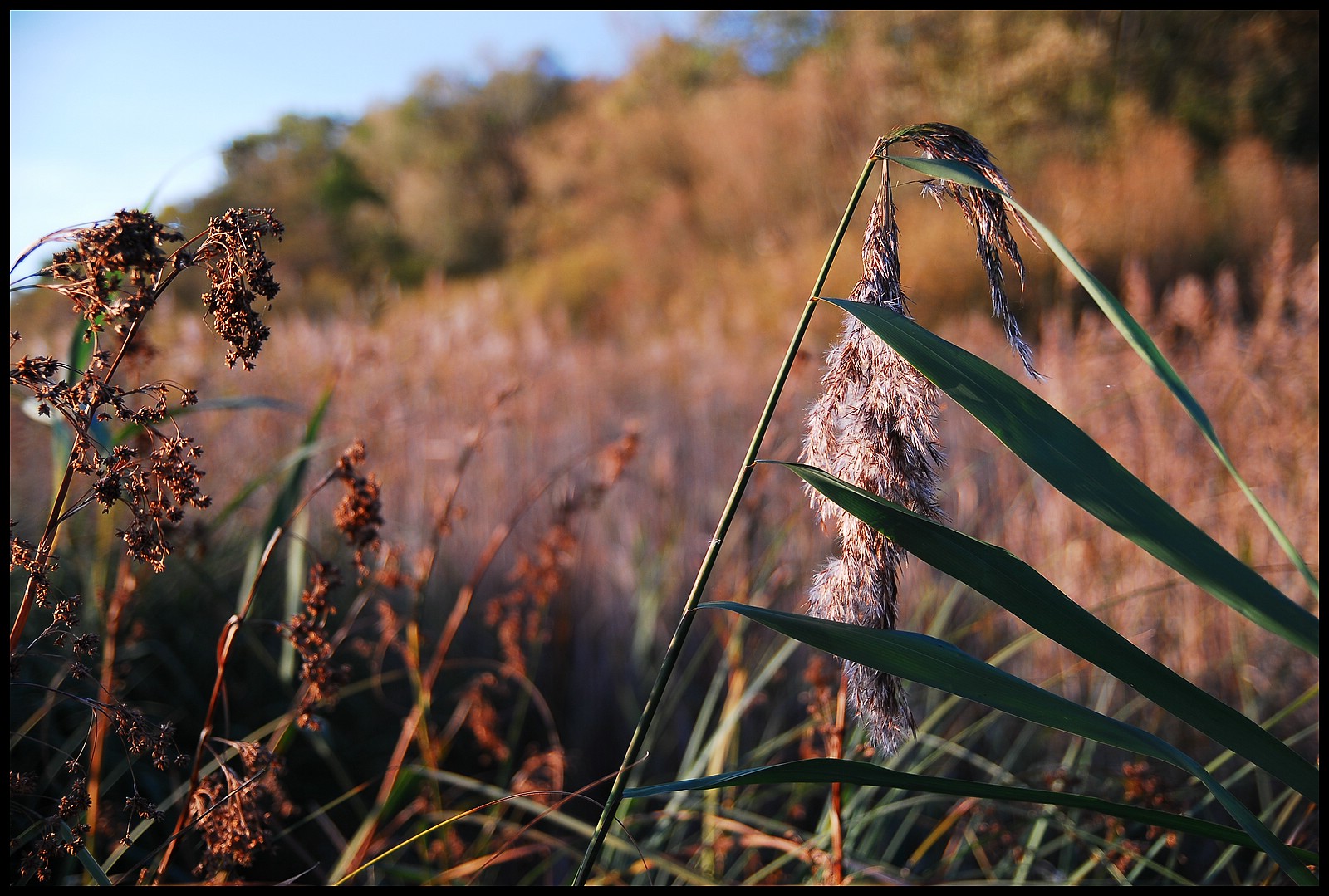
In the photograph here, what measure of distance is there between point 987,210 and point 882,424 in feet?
0.67

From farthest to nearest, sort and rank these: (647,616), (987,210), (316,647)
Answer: (647,616), (316,647), (987,210)

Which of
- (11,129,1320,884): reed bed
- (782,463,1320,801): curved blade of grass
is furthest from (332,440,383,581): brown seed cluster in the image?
(782,463,1320,801): curved blade of grass

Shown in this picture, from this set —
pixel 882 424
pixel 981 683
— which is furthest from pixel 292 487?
pixel 981 683

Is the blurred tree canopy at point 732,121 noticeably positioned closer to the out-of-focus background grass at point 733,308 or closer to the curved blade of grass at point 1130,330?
the out-of-focus background grass at point 733,308

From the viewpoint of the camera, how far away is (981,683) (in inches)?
23.5

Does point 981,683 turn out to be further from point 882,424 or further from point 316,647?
point 316,647

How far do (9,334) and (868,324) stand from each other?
0.71 meters

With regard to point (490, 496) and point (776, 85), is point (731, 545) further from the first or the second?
point (776, 85)

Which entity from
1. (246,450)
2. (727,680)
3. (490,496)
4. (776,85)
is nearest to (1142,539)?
(727,680)

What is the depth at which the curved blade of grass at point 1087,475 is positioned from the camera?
522 millimetres

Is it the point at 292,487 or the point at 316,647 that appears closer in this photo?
the point at 316,647

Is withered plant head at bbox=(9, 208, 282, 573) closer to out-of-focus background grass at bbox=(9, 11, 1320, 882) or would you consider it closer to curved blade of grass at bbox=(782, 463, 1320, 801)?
out-of-focus background grass at bbox=(9, 11, 1320, 882)

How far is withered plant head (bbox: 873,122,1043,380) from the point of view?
2.19ft

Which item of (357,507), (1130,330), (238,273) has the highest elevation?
(238,273)
